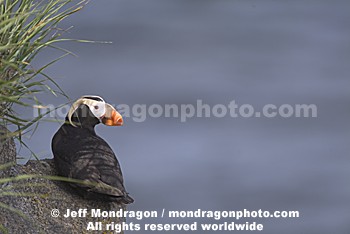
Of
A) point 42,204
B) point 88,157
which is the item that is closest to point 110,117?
point 88,157

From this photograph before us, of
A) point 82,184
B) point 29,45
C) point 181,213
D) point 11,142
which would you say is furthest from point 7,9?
point 181,213

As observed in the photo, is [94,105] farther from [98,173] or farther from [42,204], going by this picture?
[42,204]

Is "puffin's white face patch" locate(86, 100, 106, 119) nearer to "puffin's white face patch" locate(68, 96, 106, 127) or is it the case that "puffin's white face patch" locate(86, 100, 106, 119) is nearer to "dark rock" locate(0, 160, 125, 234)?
"puffin's white face patch" locate(68, 96, 106, 127)

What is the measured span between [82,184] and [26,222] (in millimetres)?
279

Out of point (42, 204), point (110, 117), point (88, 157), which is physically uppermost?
point (110, 117)

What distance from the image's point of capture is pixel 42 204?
8.93 feet

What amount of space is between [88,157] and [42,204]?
22cm

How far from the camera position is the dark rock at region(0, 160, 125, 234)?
2.51 metres

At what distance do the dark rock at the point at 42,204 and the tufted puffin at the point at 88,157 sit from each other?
0.05 m

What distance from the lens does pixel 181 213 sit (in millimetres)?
3826

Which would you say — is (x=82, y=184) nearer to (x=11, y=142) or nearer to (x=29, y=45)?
(x=11, y=142)

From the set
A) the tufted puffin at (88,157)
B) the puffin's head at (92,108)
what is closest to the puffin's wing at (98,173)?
the tufted puffin at (88,157)

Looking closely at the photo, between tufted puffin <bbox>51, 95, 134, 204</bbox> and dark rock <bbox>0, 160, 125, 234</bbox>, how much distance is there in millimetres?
47

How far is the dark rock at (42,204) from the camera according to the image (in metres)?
2.51
